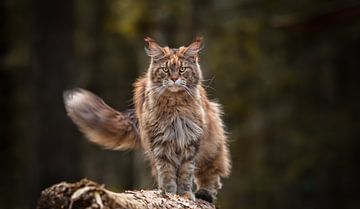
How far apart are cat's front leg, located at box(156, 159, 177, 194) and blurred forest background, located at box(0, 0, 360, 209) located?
11615 millimetres

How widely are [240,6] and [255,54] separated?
57.0 inches

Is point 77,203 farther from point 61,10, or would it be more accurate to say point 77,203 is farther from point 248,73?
point 248,73

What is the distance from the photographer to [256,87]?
22.9m

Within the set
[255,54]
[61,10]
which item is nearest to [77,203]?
[61,10]

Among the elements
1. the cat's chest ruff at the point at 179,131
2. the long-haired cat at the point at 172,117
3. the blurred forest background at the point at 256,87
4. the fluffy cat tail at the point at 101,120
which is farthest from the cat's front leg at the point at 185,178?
the blurred forest background at the point at 256,87

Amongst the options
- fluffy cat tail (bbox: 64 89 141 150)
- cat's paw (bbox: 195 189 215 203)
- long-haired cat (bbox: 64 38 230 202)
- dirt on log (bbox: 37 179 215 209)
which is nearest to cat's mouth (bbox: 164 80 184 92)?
long-haired cat (bbox: 64 38 230 202)

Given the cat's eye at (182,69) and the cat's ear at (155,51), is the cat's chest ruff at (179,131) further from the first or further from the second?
the cat's ear at (155,51)

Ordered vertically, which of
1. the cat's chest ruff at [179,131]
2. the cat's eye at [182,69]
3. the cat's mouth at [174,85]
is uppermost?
the cat's eye at [182,69]

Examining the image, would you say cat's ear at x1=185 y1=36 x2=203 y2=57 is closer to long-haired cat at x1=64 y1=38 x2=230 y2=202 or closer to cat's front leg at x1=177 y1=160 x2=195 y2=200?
long-haired cat at x1=64 y1=38 x2=230 y2=202

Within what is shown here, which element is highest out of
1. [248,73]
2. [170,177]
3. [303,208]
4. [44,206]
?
[248,73]

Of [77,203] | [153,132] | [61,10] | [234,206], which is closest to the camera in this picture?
[77,203]

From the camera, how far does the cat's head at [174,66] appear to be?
23.2ft

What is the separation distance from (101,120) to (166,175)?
92 centimetres

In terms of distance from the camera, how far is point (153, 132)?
7219mm
